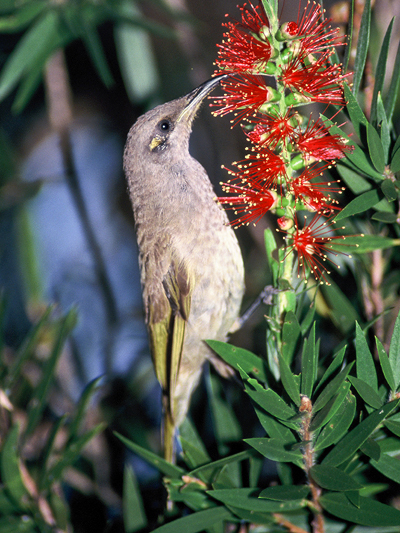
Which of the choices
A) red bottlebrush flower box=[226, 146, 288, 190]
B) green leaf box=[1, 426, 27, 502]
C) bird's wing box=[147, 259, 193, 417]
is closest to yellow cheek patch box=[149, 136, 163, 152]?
bird's wing box=[147, 259, 193, 417]

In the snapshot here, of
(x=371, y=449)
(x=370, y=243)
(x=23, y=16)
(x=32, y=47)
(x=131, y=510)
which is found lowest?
(x=131, y=510)

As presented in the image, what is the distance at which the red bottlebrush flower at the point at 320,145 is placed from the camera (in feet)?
2.28

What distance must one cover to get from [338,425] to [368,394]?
0.07 m

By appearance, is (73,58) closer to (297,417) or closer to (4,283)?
(4,283)

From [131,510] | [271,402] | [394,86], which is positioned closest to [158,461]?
[131,510]

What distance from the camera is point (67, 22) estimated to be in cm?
144

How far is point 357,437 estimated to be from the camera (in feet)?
2.07

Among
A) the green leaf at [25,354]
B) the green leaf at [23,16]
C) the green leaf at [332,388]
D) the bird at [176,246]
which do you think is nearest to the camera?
the green leaf at [332,388]

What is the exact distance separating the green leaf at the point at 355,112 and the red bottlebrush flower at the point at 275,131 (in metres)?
0.09

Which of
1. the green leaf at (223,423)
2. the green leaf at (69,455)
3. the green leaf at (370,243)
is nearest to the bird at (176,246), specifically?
the green leaf at (223,423)

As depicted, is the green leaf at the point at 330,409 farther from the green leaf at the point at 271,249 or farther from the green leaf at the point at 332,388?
the green leaf at the point at 271,249

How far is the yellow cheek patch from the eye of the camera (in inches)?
50.2

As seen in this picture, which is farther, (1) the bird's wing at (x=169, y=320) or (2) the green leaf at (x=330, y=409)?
(1) the bird's wing at (x=169, y=320)

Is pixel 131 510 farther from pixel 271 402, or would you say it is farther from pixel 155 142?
pixel 155 142
